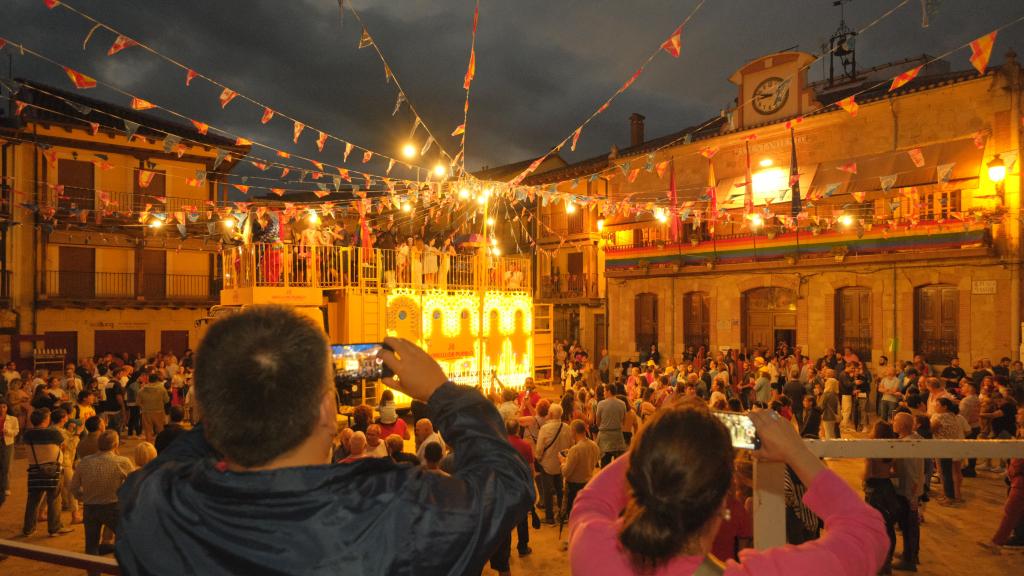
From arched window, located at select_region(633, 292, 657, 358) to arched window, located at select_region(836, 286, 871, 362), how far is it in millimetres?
7127

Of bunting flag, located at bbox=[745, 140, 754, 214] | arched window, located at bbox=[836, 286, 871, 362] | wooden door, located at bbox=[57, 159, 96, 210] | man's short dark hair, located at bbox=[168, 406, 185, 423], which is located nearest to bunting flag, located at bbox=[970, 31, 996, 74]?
man's short dark hair, located at bbox=[168, 406, 185, 423]

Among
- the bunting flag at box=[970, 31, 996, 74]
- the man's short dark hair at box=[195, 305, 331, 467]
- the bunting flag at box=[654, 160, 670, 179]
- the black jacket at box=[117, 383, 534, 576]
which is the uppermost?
the bunting flag at box=[654, 160, 670, 179]

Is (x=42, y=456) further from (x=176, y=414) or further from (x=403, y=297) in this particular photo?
(x=403, y=297)

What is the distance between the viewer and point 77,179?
23453mm

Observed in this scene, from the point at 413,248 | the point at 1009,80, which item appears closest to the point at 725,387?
the point at 413,248

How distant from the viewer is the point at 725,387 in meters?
13.1

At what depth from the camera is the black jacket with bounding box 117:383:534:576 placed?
1.17 metres

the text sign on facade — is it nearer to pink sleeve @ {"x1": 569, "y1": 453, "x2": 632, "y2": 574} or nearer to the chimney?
the chimney

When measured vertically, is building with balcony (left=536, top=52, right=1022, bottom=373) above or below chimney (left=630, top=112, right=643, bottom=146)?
below

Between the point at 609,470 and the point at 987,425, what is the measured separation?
1129cm

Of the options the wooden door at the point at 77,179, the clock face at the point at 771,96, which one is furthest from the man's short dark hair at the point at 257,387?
the wooden door at the point at 77,179

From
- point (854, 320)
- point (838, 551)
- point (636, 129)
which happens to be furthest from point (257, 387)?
point (636, 129)

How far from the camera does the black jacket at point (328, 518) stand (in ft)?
3.83

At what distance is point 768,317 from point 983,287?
6.39m
